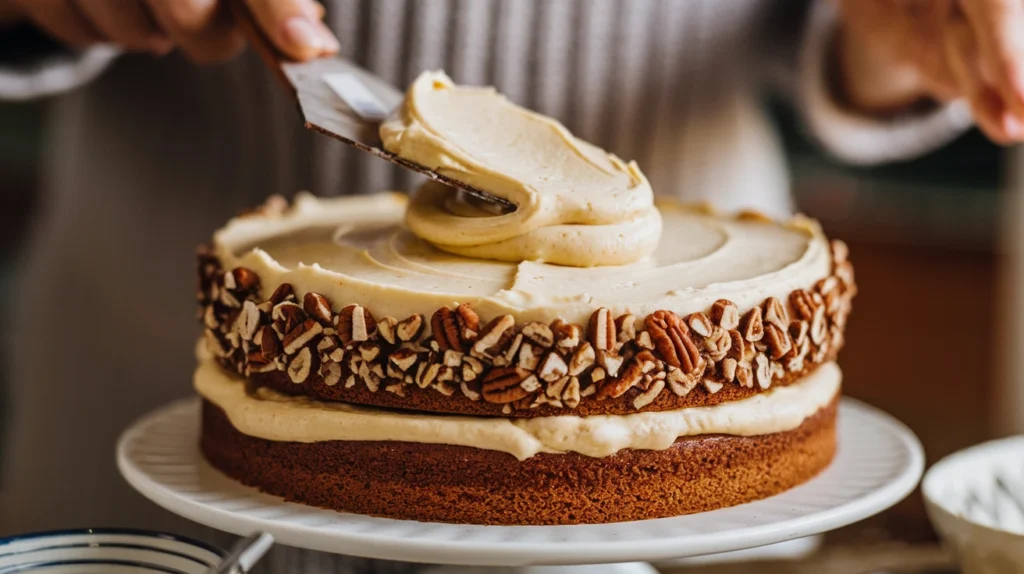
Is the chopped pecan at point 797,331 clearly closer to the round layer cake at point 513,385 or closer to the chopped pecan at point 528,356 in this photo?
the round layer cake at point 513,385

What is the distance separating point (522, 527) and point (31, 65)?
5.01 ft

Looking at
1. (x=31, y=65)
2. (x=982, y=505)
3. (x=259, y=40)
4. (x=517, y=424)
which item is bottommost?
(x=982, y=505)

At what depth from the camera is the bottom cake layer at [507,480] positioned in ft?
4.32

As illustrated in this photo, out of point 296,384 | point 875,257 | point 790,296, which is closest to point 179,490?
point 296,384

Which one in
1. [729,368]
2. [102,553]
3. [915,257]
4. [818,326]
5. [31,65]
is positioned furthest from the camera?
[915,257]

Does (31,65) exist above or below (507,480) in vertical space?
above

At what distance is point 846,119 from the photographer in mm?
2465

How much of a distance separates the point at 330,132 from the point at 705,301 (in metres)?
0.54

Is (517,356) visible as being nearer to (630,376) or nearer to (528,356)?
(528,356)

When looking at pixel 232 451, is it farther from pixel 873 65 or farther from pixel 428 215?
pixel 873 65

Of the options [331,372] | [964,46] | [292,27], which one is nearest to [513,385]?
[331,372]

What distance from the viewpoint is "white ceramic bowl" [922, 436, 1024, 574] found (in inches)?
51.8

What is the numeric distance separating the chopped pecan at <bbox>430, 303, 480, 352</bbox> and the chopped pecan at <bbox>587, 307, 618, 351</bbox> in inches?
5.3

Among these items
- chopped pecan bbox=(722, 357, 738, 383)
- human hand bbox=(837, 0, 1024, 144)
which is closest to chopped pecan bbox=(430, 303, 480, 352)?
chopped pecan bbox=(722, 357, 738, 383)
